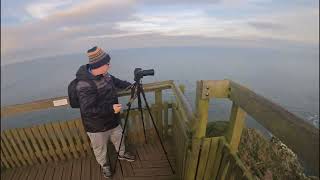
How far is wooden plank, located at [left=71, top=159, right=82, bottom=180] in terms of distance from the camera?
4.34 meters

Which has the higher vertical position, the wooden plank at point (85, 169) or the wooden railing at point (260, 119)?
the wooden railing at point (260, 119)

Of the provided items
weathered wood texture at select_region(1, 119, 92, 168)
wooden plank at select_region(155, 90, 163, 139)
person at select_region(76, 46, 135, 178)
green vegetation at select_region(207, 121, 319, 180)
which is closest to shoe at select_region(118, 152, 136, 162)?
person at select_region(76, 46, 135, 178)

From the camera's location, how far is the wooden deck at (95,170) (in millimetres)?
4254

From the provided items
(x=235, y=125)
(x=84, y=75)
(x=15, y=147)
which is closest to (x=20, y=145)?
(x=15, y=147)

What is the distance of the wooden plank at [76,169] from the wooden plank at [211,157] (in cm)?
255

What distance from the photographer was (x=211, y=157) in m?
2.62

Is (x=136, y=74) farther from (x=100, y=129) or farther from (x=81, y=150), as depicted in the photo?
(x=81, y=150)

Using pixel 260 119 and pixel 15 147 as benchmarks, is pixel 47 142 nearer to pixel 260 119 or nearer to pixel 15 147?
pixel 15 147

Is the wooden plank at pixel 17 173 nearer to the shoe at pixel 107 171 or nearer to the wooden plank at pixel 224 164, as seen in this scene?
the shoe at pixel 107 171

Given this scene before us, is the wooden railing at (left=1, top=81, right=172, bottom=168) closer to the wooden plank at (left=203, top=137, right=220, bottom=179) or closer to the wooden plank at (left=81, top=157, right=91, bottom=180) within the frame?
the wooden plank at (left=81, top=157, right=91, bottom=180)

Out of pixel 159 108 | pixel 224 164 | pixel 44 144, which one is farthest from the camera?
pixel 159 108

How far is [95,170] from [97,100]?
1527 mm

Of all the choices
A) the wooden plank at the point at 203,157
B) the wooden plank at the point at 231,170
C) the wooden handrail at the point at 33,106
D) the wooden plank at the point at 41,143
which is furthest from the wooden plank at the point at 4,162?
the wooden plank at the point at 231,170

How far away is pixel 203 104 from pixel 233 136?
40 cm
